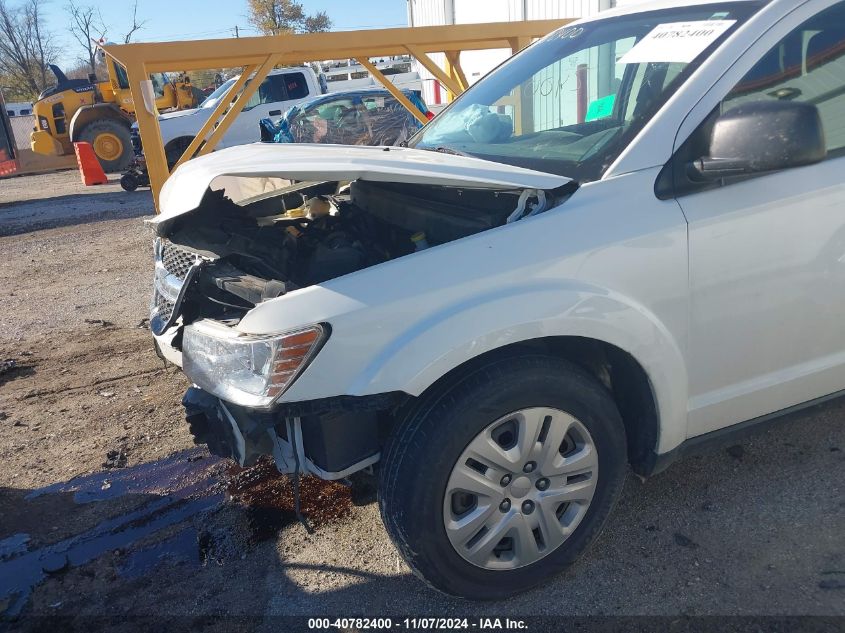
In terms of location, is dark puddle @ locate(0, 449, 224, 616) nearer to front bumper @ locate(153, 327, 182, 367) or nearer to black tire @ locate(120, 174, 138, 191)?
front bumper @ locate(153, 327, 182, 367)

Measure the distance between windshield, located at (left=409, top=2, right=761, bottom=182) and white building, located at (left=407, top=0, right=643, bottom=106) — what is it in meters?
2.67

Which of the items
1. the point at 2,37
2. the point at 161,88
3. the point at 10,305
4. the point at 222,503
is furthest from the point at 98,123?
the point at 2,37

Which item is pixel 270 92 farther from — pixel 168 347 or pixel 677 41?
pixel 677 41

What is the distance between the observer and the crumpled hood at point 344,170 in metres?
2.26

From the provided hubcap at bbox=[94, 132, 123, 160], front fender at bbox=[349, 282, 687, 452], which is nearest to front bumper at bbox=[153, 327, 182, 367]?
front fender at bbox=[349, 282, 687, 452]

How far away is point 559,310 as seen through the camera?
2150mm

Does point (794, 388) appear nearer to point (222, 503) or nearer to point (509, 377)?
point (509, 377)

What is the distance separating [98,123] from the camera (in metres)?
17.7

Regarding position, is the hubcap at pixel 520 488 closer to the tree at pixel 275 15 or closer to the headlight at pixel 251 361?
the headlight at pixel 251 361

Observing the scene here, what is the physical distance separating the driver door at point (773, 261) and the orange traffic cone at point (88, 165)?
670 inches

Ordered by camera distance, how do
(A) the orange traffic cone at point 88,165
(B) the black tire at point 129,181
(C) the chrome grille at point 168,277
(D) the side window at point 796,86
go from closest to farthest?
(D) the side window at point 796,86 → (C) the chrome grille at point 168,277 → (B) the black tire at point 129,181 → (A) the orange traffic cone at point 88,165

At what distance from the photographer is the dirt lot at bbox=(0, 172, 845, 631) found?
8.01 ft

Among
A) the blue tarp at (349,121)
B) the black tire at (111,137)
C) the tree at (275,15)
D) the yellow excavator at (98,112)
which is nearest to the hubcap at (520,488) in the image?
the blue tarp at (349,121)

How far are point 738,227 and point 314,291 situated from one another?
1.44m
